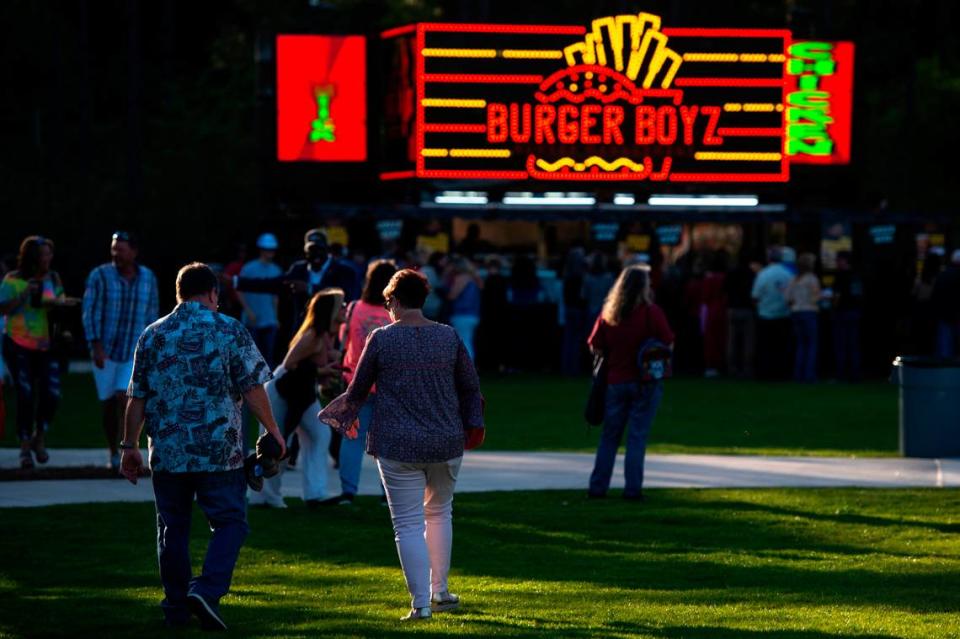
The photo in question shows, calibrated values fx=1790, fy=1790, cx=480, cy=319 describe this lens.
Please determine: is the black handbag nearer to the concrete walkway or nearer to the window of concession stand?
the concrete walkway

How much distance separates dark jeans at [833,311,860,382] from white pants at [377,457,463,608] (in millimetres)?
18261

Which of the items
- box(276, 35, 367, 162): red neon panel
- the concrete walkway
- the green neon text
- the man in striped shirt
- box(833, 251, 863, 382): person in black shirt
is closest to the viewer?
the concrete walkway

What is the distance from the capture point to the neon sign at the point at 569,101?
2789 centimetres

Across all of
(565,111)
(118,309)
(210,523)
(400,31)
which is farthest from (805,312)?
(210,523)

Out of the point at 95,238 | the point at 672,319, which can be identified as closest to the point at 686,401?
the point at 672,319

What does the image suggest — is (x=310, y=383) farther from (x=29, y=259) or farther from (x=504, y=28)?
(x=504, y=28)

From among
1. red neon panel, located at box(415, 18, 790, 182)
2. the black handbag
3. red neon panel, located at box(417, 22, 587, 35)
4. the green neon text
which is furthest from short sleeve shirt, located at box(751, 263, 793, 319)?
the black handbag

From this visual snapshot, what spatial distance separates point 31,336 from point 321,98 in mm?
15935

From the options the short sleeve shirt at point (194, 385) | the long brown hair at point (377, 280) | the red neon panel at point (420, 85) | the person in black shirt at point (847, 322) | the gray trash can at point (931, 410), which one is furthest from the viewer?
the red neon panel at point (420, 85)

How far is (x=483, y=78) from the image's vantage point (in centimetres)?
2788

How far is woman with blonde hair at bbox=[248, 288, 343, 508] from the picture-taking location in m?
13.0

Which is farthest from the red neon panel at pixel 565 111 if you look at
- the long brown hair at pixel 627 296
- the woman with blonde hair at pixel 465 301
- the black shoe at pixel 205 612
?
the black shoe at pixel 205 612

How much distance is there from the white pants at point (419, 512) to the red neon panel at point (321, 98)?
843 inches

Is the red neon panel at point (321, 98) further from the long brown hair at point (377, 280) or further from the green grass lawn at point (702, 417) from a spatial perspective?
the long brown hair at point (377, 280)
